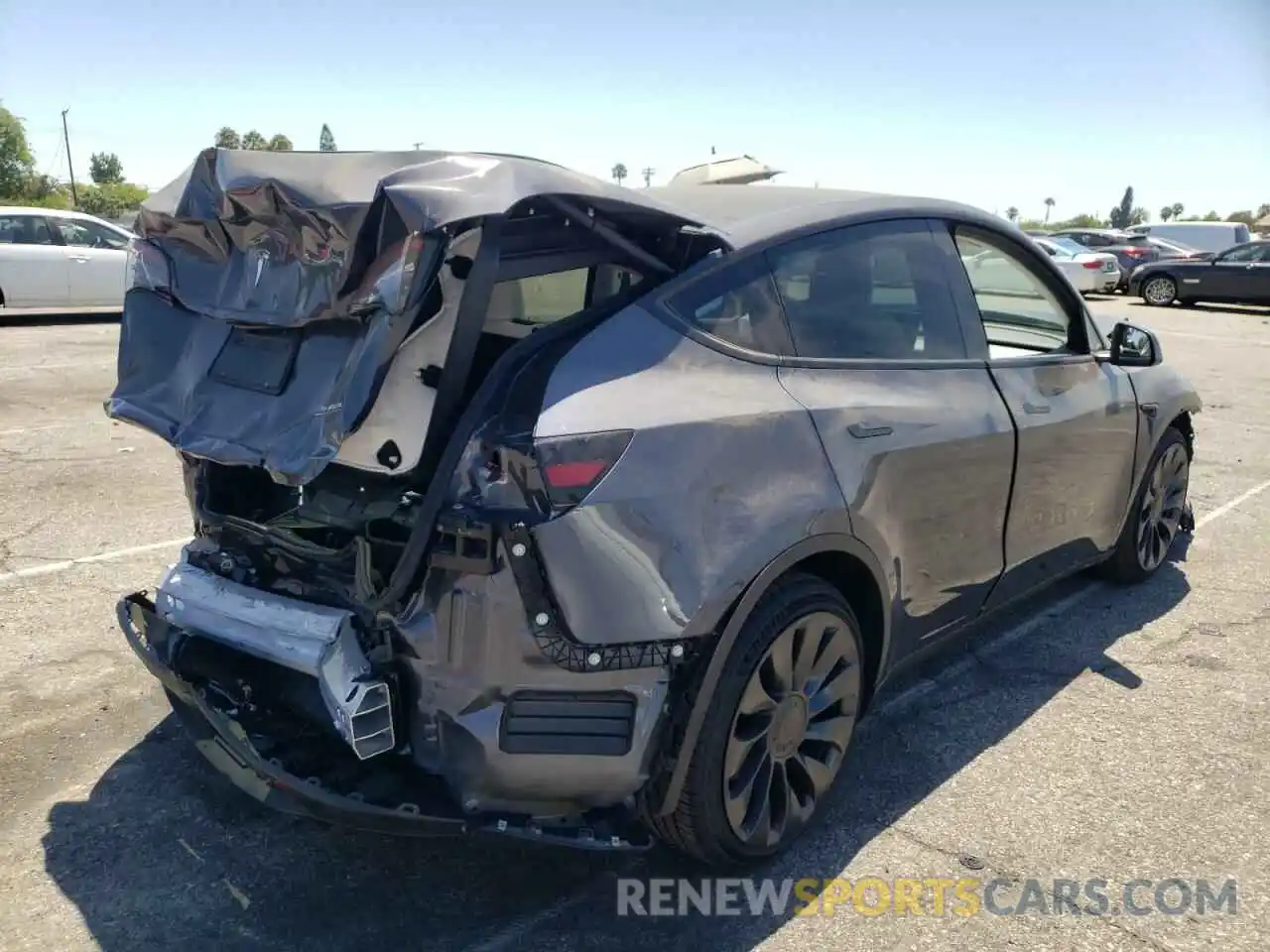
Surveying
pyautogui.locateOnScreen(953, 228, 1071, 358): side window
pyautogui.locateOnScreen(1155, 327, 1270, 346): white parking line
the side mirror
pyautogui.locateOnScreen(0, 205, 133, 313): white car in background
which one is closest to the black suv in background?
pyautogui.locateOnScreen(1155, 327, 1270, 346): white parking line

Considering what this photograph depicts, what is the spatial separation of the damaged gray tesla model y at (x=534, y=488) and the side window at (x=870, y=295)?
0.05ft

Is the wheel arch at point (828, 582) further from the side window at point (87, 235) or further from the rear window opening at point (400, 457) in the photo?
the side window at point (87, 235)

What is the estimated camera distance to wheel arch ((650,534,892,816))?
2479 mm

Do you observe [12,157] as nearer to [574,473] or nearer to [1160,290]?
[1160,290]

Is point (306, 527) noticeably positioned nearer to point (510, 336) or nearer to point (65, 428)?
point (510, 336)

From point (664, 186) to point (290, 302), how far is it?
1.68m

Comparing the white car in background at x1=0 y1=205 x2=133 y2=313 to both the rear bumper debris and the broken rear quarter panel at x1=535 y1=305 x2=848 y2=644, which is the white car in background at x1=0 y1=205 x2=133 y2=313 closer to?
Answer: the rear bumper debris

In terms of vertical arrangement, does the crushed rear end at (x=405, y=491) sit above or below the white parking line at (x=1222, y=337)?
above

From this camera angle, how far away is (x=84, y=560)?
493 cm

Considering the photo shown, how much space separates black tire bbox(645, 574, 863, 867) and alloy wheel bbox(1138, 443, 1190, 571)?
8.34ft

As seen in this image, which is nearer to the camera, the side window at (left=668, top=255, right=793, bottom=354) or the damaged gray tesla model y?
the damaged gray tesla model y

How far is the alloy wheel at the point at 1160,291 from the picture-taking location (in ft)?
74.3

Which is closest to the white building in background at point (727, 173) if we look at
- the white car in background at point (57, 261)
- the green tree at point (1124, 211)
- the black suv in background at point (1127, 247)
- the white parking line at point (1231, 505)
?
the white parking line at point (1231, 505)

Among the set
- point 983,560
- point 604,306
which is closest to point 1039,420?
point 983,560
